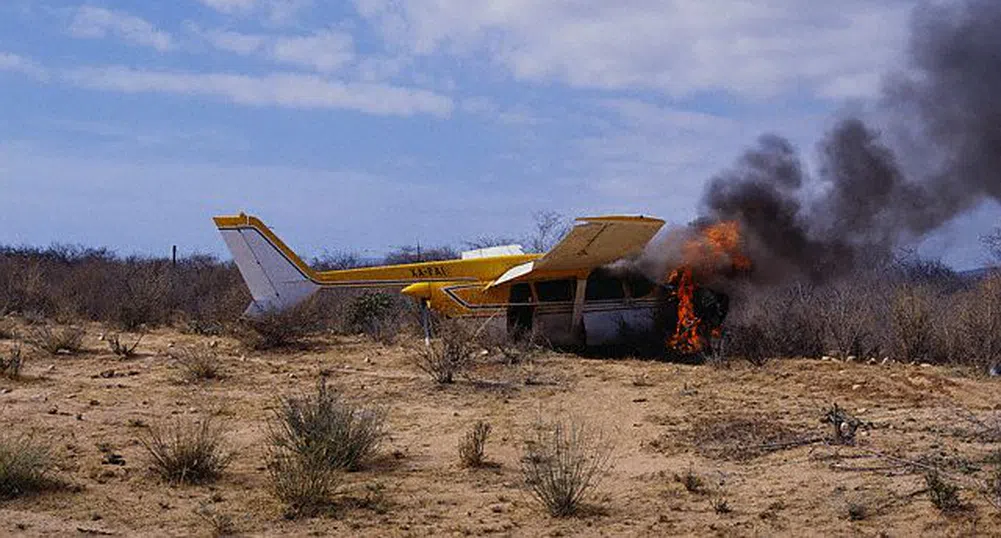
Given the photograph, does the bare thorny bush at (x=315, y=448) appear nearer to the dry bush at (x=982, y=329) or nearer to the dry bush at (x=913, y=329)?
the dry bush at (x=982, y=329)

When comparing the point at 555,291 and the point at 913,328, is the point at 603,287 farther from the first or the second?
the point at 913,328

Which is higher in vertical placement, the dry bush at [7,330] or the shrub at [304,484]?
the dry bush at [7,330]

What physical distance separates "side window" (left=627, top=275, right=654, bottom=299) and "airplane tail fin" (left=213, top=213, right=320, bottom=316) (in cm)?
607

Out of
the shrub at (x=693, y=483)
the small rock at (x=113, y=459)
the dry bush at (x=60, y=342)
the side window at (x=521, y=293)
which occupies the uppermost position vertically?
the side window at (x=521, y=293)

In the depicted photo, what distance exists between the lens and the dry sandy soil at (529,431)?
8828mm

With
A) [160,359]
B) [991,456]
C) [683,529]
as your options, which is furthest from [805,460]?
[160,359]

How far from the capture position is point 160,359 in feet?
60.5

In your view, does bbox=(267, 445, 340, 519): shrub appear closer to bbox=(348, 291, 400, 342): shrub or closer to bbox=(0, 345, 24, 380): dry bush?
bbox=(0, 345, 24, 380): dry bush

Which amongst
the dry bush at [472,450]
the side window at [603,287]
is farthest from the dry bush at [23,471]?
the side window at [603,287]

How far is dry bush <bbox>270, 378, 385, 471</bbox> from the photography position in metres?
10.5

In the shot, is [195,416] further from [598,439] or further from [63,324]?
[63,324]

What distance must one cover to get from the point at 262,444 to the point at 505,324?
864 centimetres

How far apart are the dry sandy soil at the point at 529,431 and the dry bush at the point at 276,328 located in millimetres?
1931

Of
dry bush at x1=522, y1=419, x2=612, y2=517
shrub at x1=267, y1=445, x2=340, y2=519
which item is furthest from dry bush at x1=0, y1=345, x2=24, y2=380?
dry bush at x1=522, y1=419, x2=612, y2=517
